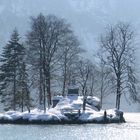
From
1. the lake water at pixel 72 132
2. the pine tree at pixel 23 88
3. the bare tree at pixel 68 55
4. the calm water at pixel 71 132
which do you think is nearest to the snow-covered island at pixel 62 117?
the lake water at pixel 72 132

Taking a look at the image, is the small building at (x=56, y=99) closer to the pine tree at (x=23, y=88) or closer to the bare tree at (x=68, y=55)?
the pine tree at (x=23, y=88)

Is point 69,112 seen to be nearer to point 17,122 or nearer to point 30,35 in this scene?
point 17,122

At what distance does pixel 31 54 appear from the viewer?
85938mm

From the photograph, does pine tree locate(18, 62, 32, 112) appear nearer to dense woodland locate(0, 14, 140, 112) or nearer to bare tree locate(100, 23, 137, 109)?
dense woodland locate(0, 14, 140, 112)

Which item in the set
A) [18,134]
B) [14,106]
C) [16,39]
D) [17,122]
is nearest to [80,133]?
[18,134]

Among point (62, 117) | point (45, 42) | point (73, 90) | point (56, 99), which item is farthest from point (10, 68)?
point (62, 117)

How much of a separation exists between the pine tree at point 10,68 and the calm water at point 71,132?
2010 cm

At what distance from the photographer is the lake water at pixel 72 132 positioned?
54.3m

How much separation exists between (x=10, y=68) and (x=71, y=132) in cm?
2862

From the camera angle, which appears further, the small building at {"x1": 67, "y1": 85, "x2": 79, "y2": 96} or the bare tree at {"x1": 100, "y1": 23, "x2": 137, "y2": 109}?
the small building at {"x1": 67, "y1": 85, "x2": 79, "y2": 96}

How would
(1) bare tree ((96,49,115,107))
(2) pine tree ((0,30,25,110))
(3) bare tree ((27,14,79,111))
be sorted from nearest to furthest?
(3) bare tree ((27,14,79,111)) → (2) pine tree ((0,30,25,110)) → (1) bare tree ((96,49,115,107))

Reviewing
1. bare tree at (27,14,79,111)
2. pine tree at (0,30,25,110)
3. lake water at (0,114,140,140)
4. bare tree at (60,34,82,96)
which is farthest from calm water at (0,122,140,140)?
bare tree at (60,34,82,96)

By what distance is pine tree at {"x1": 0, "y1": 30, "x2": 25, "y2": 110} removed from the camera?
86000mm

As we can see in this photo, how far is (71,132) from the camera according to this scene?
5944 cm
